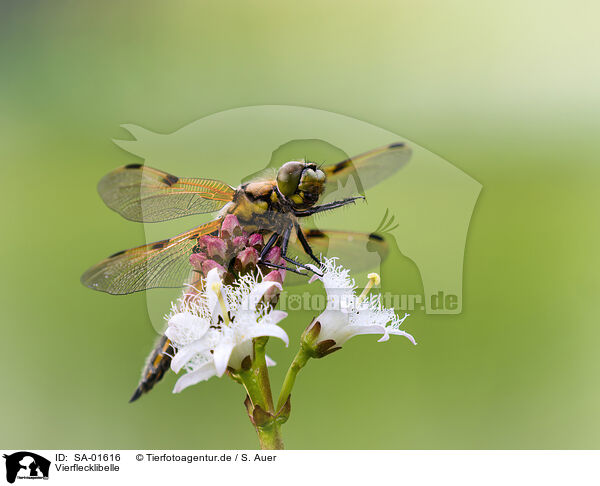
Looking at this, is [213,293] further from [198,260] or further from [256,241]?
[256,241]

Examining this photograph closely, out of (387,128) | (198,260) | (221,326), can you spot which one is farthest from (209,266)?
(387,128)

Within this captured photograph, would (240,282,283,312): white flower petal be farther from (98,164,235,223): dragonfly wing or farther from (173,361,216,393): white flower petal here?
(98,164,235,223): dragonfly wing

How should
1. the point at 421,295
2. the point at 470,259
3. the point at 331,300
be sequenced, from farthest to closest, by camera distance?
the point at 470,259 < the point at 421,295 < the point at 331,300

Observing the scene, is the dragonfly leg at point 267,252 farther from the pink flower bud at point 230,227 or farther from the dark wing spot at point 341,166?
the dark wing spot at point 341,166

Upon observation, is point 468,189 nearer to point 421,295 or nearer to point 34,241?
point 421,295

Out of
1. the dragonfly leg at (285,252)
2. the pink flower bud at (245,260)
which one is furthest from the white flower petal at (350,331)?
the pink flower bud at (245,260)
